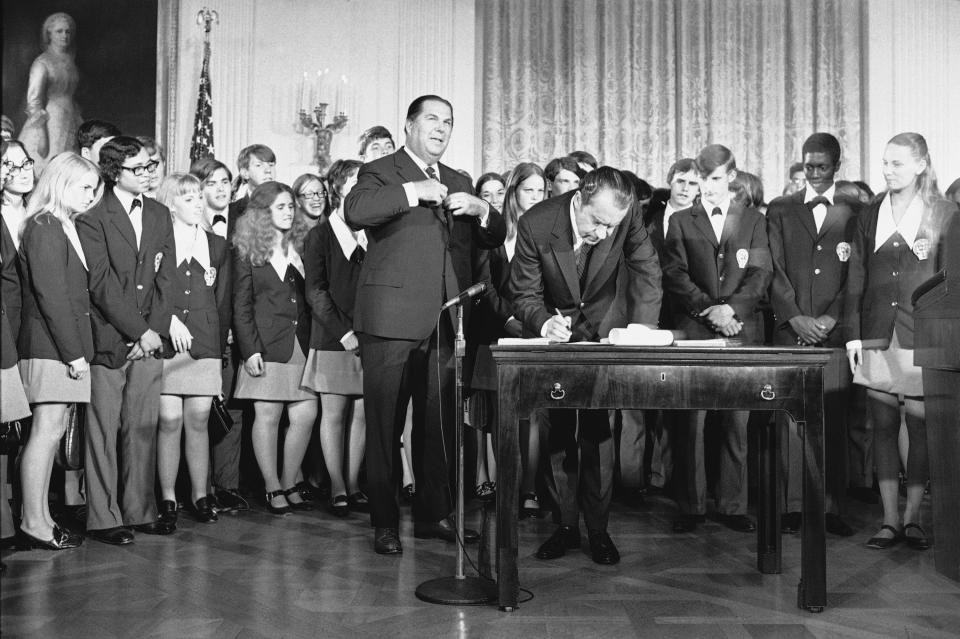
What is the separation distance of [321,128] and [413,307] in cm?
461

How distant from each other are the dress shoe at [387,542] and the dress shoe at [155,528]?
0.98 m

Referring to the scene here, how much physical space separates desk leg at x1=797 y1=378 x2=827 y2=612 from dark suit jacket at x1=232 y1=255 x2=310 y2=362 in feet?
8.75

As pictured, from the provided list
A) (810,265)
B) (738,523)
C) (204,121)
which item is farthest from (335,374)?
(204,121)

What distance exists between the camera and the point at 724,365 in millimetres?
2973

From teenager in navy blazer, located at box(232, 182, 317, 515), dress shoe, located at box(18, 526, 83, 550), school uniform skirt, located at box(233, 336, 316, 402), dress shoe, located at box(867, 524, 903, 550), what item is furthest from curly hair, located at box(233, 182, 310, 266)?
dress shoe, located at box(867, 524, 903, 550)

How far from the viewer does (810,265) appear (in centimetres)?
443

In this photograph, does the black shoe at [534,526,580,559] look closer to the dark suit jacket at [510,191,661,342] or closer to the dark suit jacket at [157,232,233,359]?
the dark suit jacket at [510,191,661,342]

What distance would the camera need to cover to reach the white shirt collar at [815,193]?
14.8ft

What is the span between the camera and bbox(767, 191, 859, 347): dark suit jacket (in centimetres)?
439

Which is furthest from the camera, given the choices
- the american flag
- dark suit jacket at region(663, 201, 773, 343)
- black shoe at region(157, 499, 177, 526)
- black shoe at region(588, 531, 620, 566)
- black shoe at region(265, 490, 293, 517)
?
the american flag

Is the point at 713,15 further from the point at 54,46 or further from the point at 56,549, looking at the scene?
the point at 56,549

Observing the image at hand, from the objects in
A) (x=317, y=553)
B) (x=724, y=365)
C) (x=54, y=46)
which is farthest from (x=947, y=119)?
(x=54, y=46)

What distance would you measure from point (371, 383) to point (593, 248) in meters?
1.03

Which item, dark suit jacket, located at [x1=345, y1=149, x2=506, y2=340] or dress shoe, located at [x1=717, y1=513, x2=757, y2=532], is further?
dress shoe, located at [x1=717, y1=513, x2=757, y2=532]
